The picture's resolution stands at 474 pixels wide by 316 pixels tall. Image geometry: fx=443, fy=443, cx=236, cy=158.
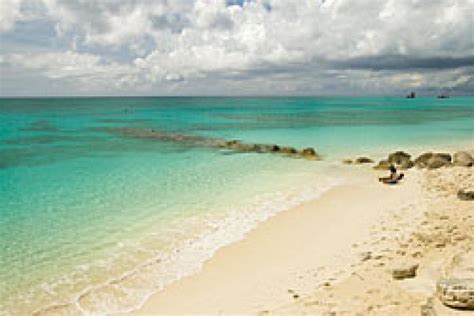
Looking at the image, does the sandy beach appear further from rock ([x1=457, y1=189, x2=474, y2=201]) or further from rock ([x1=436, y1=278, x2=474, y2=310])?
rock ([x1=457, y1=189, x2=474, y2=201])

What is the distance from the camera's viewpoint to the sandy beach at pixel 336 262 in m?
9.16

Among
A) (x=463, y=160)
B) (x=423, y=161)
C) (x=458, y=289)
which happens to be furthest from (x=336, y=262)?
(x=423, y=161)

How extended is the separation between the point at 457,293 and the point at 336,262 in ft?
13.9

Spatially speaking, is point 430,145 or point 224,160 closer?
point 224,160

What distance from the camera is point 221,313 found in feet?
30.1

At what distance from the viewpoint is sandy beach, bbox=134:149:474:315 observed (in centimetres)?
916

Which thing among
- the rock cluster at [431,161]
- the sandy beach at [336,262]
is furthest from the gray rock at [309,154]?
the sandy beach at [336,262]

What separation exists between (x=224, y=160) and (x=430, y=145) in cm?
1964

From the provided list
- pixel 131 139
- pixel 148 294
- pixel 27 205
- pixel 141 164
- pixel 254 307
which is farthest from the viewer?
pixel 131 139

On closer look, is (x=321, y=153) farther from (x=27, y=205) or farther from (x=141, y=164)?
(x=27, y=205)

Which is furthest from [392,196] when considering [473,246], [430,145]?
[430,145]

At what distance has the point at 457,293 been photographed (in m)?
7.63

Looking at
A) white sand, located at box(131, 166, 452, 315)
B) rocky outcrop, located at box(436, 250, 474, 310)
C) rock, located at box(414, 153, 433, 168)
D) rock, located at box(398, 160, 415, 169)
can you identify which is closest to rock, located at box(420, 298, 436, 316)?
rocky outcrop, located at box(436, 250, 474, 310)

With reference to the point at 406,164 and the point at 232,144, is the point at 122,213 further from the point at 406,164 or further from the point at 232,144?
the point at 232,144
